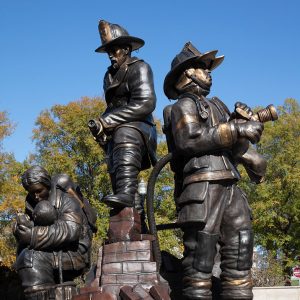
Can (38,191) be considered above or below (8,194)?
below

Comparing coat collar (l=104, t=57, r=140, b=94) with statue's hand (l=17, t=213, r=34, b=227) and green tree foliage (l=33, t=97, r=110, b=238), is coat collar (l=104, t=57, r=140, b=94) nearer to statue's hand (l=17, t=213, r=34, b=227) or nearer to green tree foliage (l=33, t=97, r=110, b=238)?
statue's hand (l=17, t=213, r=34, b=227)

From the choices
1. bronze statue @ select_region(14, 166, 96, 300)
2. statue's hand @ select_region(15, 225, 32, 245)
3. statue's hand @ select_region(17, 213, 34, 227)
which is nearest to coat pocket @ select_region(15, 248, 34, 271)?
bronze statue @ select_region(14, 166, 96, 300)

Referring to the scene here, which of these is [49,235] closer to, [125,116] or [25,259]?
[25,259]

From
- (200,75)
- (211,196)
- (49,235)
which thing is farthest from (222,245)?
(49,235)

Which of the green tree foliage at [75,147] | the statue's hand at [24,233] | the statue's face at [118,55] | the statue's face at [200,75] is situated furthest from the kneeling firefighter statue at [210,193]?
the green tree foliage at [75,147]

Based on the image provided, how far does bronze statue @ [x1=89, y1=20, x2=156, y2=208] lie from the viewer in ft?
19.4

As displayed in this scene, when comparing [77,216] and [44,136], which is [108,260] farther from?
[44,136]

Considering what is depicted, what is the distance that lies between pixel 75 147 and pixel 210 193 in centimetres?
2201

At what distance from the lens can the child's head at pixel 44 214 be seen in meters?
6.12

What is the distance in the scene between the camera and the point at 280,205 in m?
25.2

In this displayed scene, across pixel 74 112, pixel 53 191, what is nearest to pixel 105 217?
pixel 74 112

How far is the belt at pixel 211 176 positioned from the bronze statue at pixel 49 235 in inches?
66.1

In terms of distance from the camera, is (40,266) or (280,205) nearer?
(40,266)

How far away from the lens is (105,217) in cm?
2388
